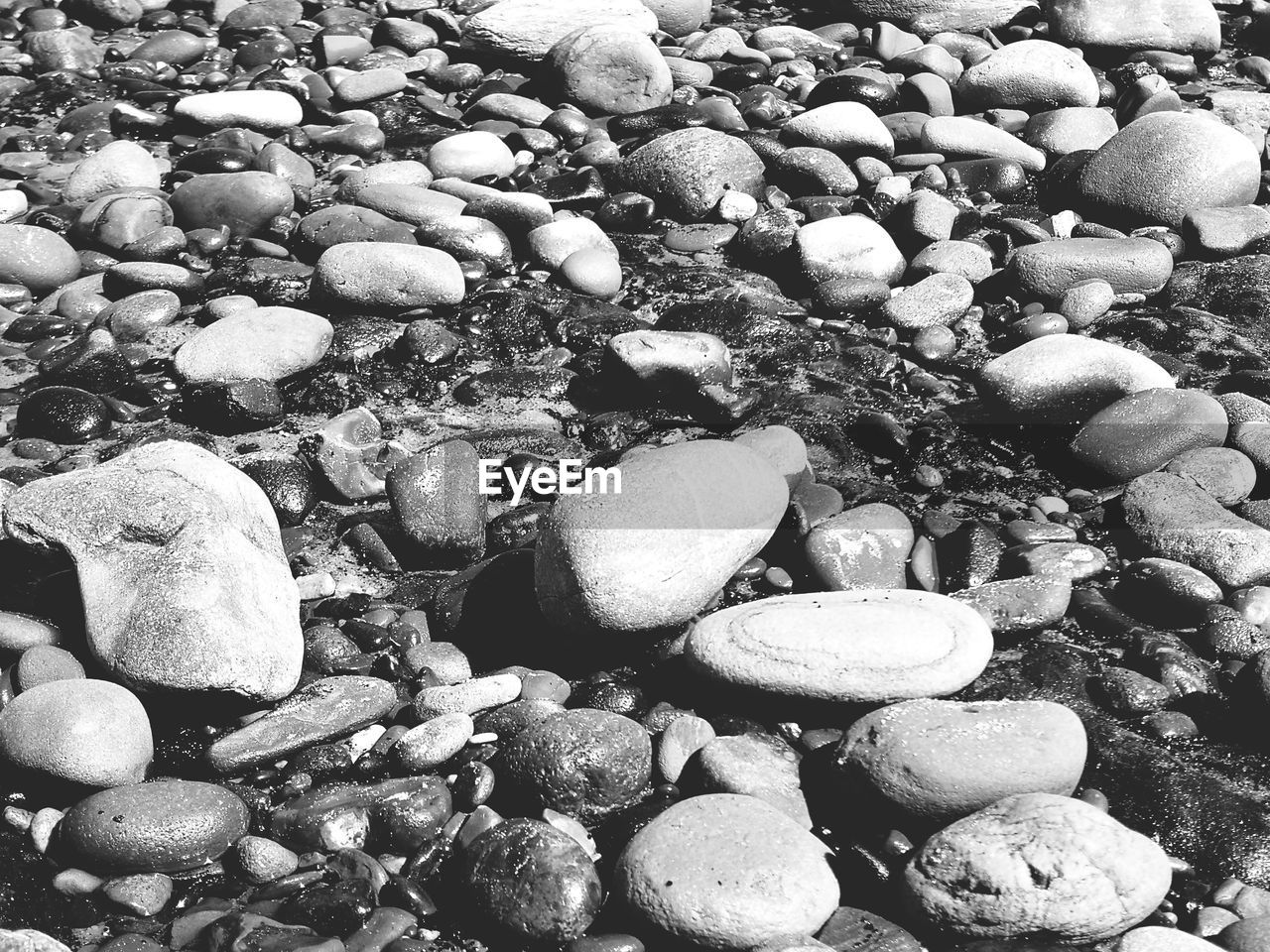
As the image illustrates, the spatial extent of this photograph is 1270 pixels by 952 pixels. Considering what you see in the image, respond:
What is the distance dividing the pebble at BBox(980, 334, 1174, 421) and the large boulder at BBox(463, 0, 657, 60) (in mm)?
4578

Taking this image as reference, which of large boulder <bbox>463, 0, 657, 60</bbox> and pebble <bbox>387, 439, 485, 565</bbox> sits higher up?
large boulder <bbox>463, 0, 657, 60</bbox>

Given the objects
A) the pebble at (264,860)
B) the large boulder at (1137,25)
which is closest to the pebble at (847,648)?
the pebble at (264,860)

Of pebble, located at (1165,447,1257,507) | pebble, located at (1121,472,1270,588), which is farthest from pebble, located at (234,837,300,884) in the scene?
pebble, located at (1165,447,1257,507)

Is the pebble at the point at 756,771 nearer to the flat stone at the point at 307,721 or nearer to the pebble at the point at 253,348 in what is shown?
the flat stone at the point at 307,721

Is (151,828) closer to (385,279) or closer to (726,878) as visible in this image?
(726,878)

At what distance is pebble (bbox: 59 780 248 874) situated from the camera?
3.11 m

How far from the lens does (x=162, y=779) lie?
3.32 m

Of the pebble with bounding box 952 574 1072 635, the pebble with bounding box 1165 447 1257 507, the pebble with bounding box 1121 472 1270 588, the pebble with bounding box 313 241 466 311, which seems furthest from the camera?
the pebble with bounding box 313 241 466 311

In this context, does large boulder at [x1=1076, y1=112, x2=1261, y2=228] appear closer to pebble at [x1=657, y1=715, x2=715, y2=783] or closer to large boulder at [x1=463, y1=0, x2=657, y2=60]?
large boulder at [x1=463, y1=0, x2=657, y2=60]

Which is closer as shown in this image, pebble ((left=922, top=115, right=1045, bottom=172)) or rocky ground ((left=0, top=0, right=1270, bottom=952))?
rocky ground ((left=0, top=0, right=1270, bottom=952))

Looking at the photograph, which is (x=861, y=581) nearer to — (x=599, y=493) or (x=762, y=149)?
(x=599, y=493)

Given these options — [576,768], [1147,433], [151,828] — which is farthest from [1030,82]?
[151,828]

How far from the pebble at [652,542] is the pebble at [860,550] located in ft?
0.96

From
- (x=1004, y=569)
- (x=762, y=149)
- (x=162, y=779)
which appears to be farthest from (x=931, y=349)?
(x=162, y=779)
